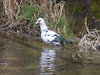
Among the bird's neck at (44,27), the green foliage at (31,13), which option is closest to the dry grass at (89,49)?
the bird's neck at (44,27)

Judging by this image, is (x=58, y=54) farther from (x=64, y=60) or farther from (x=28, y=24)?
(x=28, y=24)

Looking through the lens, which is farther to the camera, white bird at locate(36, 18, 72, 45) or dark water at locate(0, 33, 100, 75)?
white bird at locate(36, 18, 72, 45)

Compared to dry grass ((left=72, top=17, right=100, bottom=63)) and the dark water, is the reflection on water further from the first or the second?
dry grass ((left=72, top=17, right=100, bottom=63))

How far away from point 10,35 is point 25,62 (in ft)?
11.3

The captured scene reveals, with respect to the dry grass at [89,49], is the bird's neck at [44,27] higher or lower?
higher

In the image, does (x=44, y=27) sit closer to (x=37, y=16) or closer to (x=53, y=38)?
(x=53, y=38)

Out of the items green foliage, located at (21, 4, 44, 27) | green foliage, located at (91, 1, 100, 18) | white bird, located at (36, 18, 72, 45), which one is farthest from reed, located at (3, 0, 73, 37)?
green foliage, located at (91, 1, 100, 18)

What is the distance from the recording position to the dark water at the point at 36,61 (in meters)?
6.14

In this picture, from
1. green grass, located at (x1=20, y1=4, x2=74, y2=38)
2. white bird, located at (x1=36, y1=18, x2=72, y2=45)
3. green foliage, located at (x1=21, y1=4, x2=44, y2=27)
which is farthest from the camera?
green foliage, located at (x1=21, y1=4, x2=44, y2=27)

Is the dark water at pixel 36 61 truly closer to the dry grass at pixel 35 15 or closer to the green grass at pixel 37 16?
the green grass at pixel 37 16

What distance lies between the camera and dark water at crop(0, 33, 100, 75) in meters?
6.14

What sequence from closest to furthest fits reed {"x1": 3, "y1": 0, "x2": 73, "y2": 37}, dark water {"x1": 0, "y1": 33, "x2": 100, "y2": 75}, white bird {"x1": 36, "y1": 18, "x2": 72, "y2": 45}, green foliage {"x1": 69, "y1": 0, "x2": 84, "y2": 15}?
dark water {"x1": 0, "y1": 33, "x2": 100, "y2": 75} → white bird {"x1": 36, "y1": 18, "x2": 72, "y2": 45} → reed {"x1": 3, "y1": 0, "x2": 73, "y2": 37} → green foliage {"x1": 69, "y1": 0, "x2": 84, "y2": 15}

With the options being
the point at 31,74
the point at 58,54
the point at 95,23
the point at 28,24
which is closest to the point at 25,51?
the point at 58,54

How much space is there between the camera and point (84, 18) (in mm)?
10492
